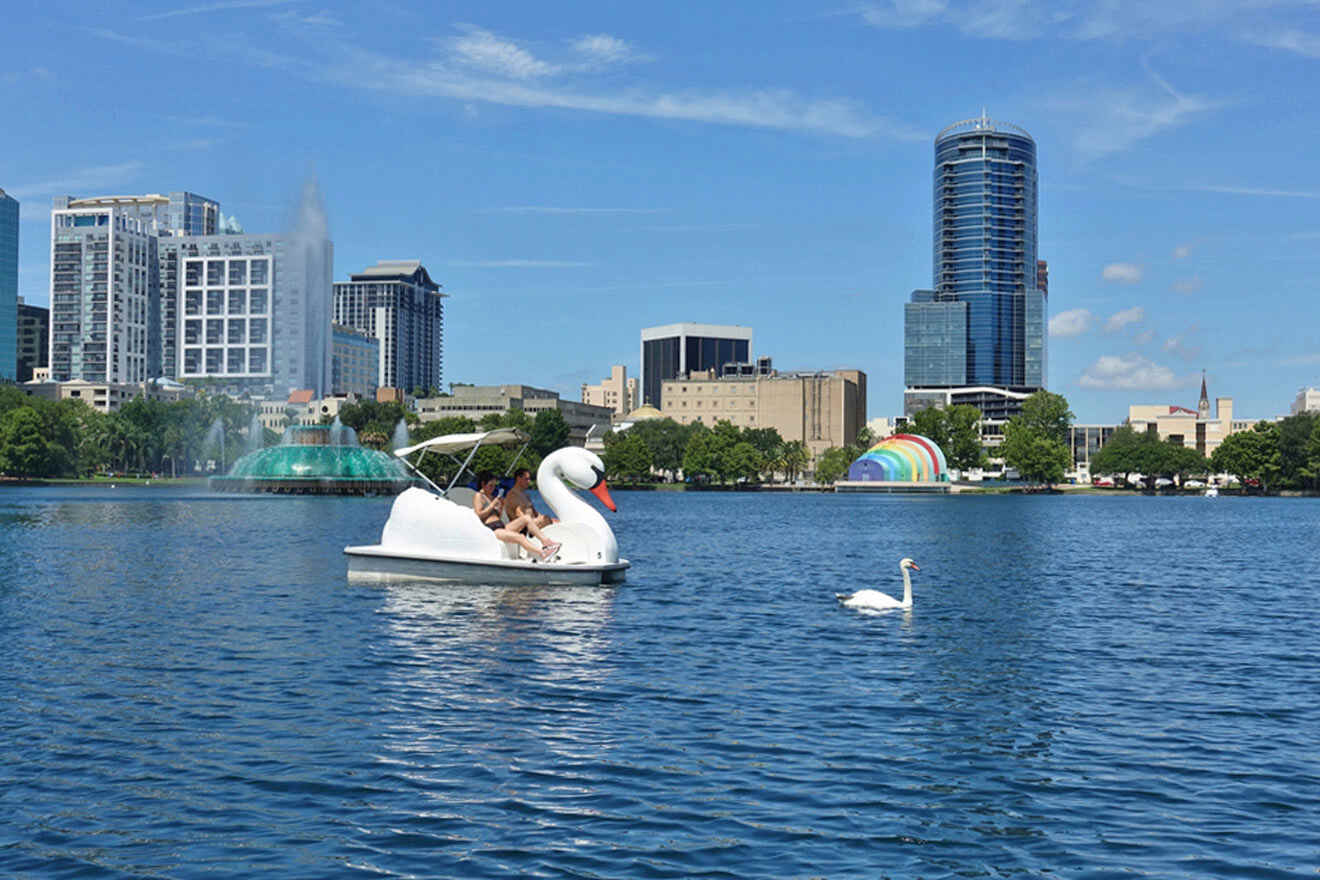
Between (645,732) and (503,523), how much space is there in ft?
66.7

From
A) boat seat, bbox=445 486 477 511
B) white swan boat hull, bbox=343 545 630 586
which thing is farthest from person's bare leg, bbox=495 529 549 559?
boat seat, bbox=445 486 477 511

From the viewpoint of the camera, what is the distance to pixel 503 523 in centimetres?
3769

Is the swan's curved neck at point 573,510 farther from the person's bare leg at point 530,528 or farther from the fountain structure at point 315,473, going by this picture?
the fountain structure at point 315,473

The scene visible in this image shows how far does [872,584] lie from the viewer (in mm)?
42031

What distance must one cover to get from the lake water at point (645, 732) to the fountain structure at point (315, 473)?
10218cm

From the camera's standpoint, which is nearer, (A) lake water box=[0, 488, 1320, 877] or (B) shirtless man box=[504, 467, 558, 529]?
(A) lake water box=[0, 488, 1320, 877]

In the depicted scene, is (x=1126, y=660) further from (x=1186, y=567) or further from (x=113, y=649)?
(x=1186, y=567)

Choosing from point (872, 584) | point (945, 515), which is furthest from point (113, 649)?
point (945, 515)

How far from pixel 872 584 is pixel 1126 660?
1659cm

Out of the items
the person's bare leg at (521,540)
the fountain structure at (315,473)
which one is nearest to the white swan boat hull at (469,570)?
the person's bare leg at (521,540)

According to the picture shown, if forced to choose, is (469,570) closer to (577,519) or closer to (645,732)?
(577,519)

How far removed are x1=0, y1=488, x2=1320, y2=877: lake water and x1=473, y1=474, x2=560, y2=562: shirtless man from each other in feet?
4.88

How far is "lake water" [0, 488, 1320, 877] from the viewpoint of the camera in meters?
12.8

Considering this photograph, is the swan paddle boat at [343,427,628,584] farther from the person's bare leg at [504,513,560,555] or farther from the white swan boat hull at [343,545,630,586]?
the person's bare leg at [504,513,560,555]
